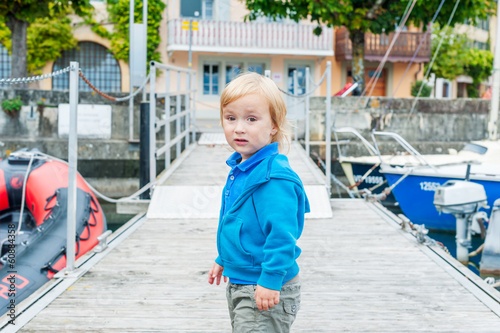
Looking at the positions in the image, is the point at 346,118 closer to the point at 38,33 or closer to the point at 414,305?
the point at 414,305

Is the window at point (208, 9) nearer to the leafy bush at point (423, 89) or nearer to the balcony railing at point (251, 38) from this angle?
the balcony railing at point (251, 38)

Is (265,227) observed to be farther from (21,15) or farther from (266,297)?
(21,15)

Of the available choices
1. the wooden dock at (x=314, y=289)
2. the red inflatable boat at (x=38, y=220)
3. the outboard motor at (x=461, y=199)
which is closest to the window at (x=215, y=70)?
the red inflatable boat at (x=38, y=220)

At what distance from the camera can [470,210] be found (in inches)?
263

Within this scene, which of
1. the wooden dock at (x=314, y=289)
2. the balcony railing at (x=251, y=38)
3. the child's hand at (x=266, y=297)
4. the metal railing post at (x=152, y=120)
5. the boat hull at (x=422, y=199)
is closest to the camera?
the child's hand at (x=266, y=297)

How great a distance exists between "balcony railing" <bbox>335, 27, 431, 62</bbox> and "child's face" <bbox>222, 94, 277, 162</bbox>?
21.3m

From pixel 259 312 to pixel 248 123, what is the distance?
645mm

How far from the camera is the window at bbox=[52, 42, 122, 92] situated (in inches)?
842

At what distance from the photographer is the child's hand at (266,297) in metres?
1.87

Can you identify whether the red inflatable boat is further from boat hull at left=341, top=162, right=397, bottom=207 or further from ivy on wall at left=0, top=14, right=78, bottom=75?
ivy on wall at left=0, top=14, right=78, bottom=75

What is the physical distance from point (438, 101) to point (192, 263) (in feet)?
32.6

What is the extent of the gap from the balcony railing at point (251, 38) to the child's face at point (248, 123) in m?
19.3

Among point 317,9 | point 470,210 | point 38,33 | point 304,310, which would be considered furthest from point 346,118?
point 38,33

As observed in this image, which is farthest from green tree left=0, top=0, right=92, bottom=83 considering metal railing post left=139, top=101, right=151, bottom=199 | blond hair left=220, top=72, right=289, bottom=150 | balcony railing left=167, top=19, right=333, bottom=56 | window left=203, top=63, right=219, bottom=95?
blond hair left=220, top=72, right=289, bottom=150
